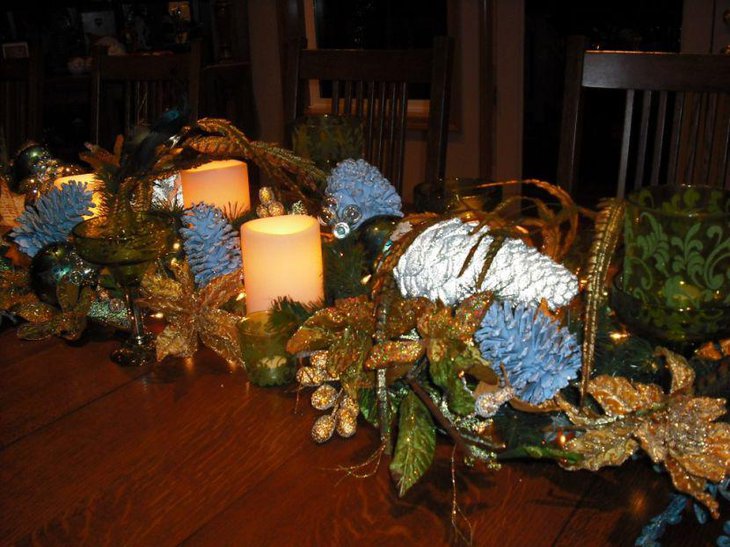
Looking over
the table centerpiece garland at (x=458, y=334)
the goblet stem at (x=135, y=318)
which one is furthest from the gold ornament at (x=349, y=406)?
the goblet stem at (x=135, y=318)

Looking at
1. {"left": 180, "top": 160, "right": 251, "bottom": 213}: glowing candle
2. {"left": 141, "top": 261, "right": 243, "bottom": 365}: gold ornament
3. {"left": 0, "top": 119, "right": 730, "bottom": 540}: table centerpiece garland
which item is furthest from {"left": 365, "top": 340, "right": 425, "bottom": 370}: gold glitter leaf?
{"left": 180, "top": 160, "right": 251, "bottom": 213}: glowing candle

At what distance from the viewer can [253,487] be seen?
56 cm

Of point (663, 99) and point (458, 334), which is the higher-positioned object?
point (663, 99)

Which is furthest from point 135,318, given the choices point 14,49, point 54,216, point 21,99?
point 14,49

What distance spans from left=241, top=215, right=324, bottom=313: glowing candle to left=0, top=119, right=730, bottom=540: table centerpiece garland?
3 centimetres

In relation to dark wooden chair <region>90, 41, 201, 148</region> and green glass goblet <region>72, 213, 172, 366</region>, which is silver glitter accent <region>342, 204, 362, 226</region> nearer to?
green glass goblet <region>72, 213, 172, 366</region>

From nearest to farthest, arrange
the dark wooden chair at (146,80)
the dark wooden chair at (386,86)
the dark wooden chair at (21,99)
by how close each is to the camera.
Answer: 1. the dark wooden chair at (386,86)
2. the dark wooden chair at (146,80)
3. the dark wooden chair at (21,99)

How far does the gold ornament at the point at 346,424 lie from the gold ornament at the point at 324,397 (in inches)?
0.7

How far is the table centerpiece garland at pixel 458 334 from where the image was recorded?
20.1 inches

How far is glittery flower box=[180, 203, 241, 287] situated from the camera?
82 cm

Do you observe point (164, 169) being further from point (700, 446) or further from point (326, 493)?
point (700, 446)

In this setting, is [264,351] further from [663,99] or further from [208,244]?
[663,99]

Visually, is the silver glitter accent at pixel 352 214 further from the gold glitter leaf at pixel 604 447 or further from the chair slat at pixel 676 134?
the chair slat at pixel 676 134

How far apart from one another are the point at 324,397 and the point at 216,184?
0.46m
